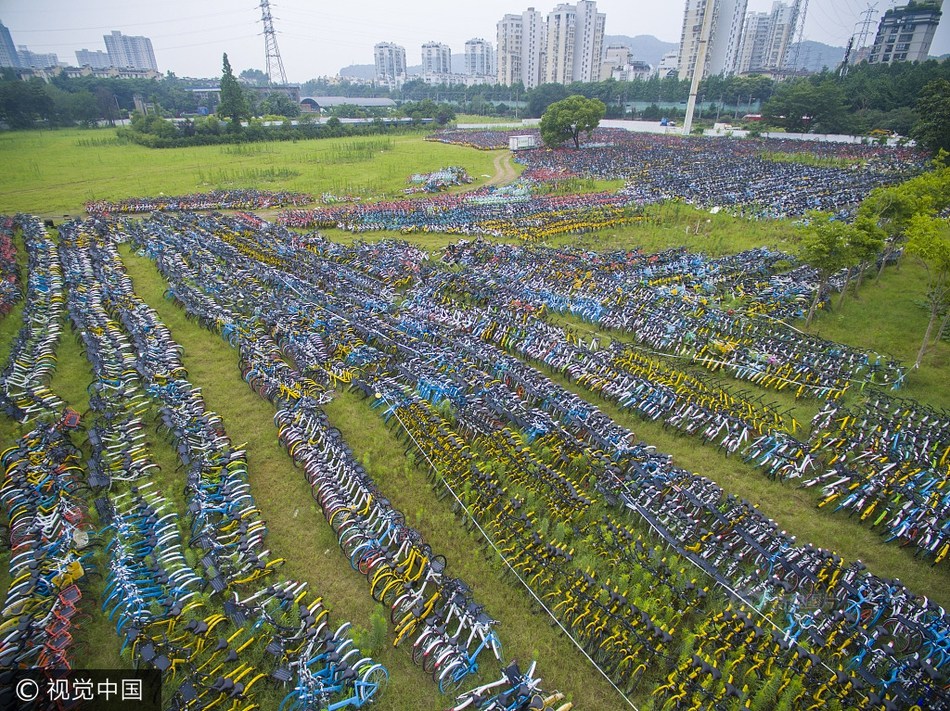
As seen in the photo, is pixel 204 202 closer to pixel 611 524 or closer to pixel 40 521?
pixel 40 521

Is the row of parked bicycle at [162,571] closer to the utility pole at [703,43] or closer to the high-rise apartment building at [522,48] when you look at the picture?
the utility pole at [703,43]

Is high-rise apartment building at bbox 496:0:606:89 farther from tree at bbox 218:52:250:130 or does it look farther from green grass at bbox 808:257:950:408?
green grass at bbox 808:257:950:408

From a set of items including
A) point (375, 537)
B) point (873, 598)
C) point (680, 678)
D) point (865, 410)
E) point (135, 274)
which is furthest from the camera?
point (135, 274)

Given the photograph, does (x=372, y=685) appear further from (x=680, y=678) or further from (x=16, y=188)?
(x=16, y=188)

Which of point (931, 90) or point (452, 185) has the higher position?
point (931, 90)

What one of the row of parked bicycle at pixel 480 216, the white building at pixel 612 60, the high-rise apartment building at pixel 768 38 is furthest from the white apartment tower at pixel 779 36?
Result: the row of parked bicycle at pixel 480 216

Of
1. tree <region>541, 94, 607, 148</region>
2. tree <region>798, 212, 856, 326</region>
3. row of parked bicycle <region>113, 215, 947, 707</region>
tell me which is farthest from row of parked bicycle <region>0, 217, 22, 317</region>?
tree <region>541, 94, 607, 148</region>

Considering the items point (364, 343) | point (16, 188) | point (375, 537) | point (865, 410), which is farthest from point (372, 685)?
point (16, 188)

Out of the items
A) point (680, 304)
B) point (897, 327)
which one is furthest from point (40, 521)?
point (897, 327)
